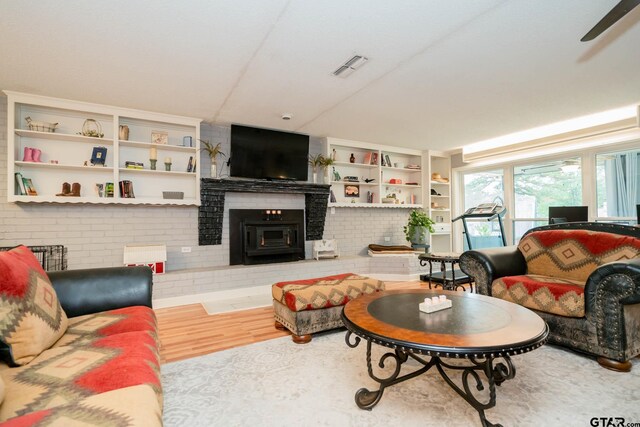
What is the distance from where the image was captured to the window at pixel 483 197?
20.1 ft

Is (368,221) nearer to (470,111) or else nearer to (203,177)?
(470,111)

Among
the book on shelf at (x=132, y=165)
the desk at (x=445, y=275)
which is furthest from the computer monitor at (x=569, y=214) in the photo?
the book on shelf at (x=132, y=165)

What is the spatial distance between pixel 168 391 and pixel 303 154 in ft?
12.4

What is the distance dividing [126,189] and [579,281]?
4813mm

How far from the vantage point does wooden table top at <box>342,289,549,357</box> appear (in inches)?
52.9

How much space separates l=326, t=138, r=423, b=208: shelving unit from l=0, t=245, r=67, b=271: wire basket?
3653 mm

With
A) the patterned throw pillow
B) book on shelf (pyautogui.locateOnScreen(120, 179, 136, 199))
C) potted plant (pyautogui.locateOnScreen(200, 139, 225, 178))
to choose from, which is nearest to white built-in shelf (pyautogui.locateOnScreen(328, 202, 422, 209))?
potted plant (pyautogui.locateOnScreen(200, 139, 225, 178))

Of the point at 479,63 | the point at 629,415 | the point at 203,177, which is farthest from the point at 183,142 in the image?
the point at 629,415

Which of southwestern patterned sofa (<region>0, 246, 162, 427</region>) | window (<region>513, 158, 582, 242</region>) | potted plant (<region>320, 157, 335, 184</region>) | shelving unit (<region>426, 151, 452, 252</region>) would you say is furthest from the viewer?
shelving unit (<region>426, 151, 452, 252</region>)

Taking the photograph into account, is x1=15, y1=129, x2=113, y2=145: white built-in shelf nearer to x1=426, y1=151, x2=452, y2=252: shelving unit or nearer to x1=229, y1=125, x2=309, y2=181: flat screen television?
x1=229, y1=125, x2=309, y2=181: flat screen television

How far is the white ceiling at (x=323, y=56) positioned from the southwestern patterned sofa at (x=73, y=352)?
1.68 meters

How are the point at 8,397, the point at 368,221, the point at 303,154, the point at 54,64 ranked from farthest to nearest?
the point at 368,221, the point at 303,154, the point at 54,64, the point at 8,397

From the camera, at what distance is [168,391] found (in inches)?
72.7

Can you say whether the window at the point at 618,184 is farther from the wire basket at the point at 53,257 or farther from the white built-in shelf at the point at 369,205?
the wire basket at the point at 53,257
